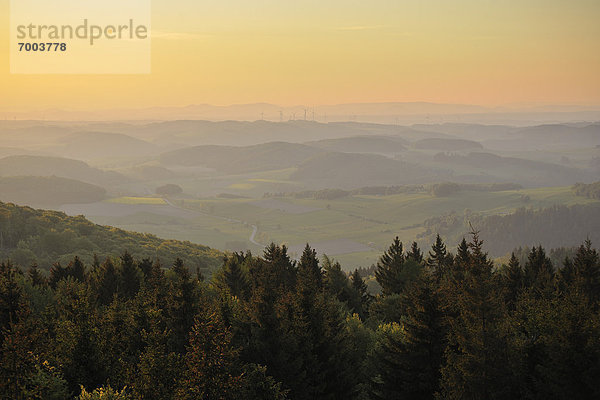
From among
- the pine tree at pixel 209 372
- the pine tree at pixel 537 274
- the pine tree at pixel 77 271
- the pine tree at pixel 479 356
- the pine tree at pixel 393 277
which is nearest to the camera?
the pine tree at pixel 209 372

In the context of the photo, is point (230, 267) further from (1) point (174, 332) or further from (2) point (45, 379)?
(2) point (45, 379)

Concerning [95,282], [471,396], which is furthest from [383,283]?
[471,396]

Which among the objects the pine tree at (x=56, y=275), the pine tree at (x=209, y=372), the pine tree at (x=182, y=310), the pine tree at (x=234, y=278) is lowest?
the pine tree at (x=56, y=275)

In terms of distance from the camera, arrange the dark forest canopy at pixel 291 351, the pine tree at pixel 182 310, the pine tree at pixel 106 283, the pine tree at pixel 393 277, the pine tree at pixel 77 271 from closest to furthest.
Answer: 1. the dark forest canopy at pixel 291 351
2. the pine tree at pixel 182 310
3. the pine tree at pixel 106 283
4. the pine tree at pixel 77 271
5. the pine tree at pixel 393 277

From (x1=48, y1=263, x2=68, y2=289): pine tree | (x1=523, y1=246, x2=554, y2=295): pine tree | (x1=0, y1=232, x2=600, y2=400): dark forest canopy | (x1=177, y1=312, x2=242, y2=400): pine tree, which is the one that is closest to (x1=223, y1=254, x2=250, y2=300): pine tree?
(x1=0, y1=232, x2=600, y2=400): dark forest canopy

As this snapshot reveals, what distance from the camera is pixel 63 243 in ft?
430

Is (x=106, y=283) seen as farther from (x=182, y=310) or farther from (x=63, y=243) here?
(x=63, y=243)

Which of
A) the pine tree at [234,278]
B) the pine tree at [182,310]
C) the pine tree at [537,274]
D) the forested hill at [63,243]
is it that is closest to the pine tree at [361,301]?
the pine tree at [234,278]

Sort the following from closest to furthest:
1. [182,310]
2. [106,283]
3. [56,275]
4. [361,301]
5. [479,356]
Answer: [479,356], [182,310], [106,283], [56,275], [361,301]

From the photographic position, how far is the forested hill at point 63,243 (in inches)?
4766

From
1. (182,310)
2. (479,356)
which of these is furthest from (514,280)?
(182,310)

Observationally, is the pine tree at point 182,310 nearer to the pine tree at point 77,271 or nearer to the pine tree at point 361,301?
the pine tree at point 77,271

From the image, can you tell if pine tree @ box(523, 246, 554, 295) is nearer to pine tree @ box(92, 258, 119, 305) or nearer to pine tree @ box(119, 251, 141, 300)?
pine tree @ box(119, 251, 141, 300)

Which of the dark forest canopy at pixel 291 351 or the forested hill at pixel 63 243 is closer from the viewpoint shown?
the dark forest canopy at pixel 291 351
